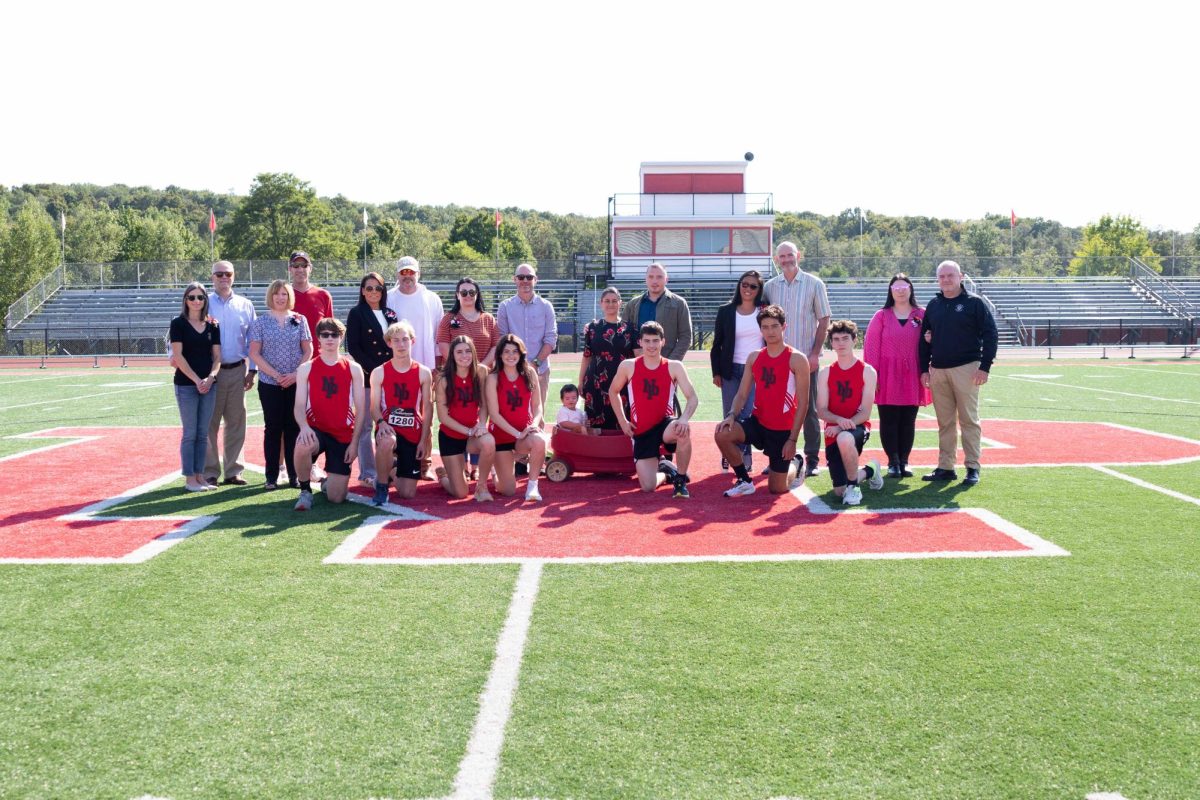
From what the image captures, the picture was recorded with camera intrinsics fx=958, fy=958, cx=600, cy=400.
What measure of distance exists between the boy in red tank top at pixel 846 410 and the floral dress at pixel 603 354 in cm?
167

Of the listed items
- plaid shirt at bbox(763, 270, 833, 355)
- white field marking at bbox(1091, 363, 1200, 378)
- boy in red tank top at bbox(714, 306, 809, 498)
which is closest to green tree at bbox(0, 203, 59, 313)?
white field marking at bbox(1091, 363, 1200, 378)

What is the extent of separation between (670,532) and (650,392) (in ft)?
5.18

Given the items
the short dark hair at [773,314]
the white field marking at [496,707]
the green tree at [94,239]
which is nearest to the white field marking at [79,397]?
the short dark hair at [773,314]

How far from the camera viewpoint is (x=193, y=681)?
3.89 m

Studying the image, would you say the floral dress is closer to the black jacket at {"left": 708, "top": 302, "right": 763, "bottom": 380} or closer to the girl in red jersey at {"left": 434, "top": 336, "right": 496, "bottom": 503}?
the black jacket at {"left": 708, "top": 302, "right": 763, "bottom": 380}

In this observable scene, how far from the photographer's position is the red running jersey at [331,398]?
24.2ft

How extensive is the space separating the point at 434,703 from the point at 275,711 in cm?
59

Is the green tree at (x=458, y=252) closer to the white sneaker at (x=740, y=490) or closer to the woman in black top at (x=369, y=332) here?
the woman in black top at (x=369, y=332)

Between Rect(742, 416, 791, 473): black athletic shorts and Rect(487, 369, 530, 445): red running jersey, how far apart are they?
5.94 feet

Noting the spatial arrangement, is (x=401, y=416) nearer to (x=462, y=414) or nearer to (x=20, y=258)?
(x=462, y=414)

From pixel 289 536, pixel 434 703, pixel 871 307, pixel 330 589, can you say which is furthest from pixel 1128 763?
pixel 871 307

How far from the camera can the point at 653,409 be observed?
25.4 feet

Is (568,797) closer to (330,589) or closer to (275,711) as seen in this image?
(275,711)

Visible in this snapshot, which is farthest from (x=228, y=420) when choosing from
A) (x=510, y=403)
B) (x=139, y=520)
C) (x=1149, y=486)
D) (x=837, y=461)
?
(x=1149, y=486)
